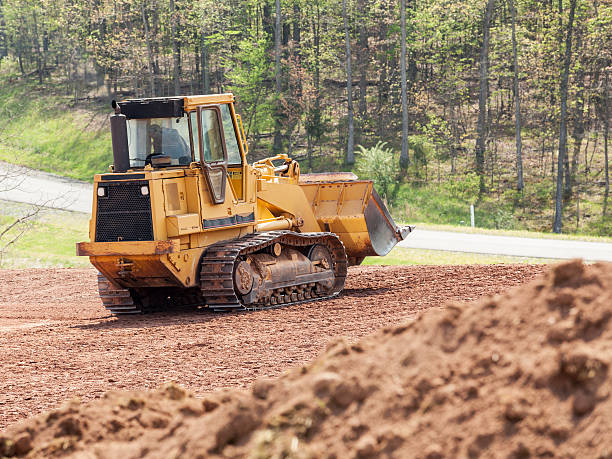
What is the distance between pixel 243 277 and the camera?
12.1 meters

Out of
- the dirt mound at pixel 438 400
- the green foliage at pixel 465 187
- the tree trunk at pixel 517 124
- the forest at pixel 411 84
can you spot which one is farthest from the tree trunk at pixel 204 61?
the dirt mound at pixel 438 400

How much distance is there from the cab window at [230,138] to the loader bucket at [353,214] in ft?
8.02

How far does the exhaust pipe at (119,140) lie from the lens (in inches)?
449

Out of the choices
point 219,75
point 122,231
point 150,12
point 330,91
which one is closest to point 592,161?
point 330,91

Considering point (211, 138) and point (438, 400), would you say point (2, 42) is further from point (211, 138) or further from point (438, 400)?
point (438, 400)

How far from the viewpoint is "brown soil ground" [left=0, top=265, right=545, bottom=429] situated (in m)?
7.79

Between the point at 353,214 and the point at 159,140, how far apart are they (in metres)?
4.26

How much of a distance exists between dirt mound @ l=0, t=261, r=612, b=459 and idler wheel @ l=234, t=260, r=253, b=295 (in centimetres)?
717

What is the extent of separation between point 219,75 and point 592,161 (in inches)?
974

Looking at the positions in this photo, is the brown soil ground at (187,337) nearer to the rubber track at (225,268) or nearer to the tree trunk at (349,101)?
the rubber track at (225,268)

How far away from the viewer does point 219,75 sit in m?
50.9

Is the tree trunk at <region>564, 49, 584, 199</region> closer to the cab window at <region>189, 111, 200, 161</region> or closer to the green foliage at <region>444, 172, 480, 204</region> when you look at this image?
the green foliage at <region>444, 172, 480, 204</region>

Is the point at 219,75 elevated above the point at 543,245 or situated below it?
above

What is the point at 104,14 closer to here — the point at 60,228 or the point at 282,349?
the point at 60,228
